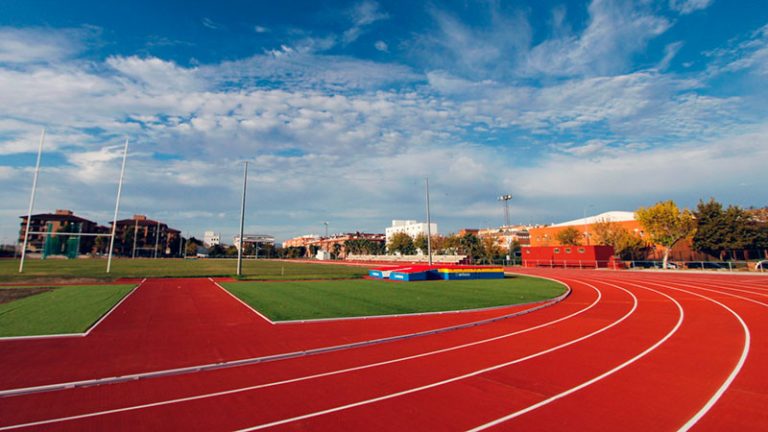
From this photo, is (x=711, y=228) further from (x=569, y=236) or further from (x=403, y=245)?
(x=403, y=245)

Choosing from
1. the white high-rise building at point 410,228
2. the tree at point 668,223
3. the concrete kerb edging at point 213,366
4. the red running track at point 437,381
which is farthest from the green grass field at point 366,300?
the white high-rise building at point 410,228

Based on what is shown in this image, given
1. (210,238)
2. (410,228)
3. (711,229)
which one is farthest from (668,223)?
(210,238)

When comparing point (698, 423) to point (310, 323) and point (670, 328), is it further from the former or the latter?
point (310, 323)

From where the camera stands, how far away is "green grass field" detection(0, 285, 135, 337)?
10383mm

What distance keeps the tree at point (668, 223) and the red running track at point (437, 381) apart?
1635 inches

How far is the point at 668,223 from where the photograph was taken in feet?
152

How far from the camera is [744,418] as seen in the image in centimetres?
528

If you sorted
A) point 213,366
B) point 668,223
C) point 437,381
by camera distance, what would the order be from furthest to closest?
point 668,223
point 213,366
point 437,381

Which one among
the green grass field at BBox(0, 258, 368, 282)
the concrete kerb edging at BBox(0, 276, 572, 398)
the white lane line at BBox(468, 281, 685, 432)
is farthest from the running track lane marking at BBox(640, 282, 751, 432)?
the green grass field at BBox(0, 258, 368, 282)

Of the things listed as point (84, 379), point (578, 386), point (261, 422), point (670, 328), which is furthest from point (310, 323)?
point (670, 328)

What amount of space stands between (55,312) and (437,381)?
14256 mm

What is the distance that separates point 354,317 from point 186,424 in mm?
8216

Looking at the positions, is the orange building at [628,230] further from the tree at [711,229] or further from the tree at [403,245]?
the tree at [403,245]

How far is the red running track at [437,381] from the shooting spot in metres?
5.22
